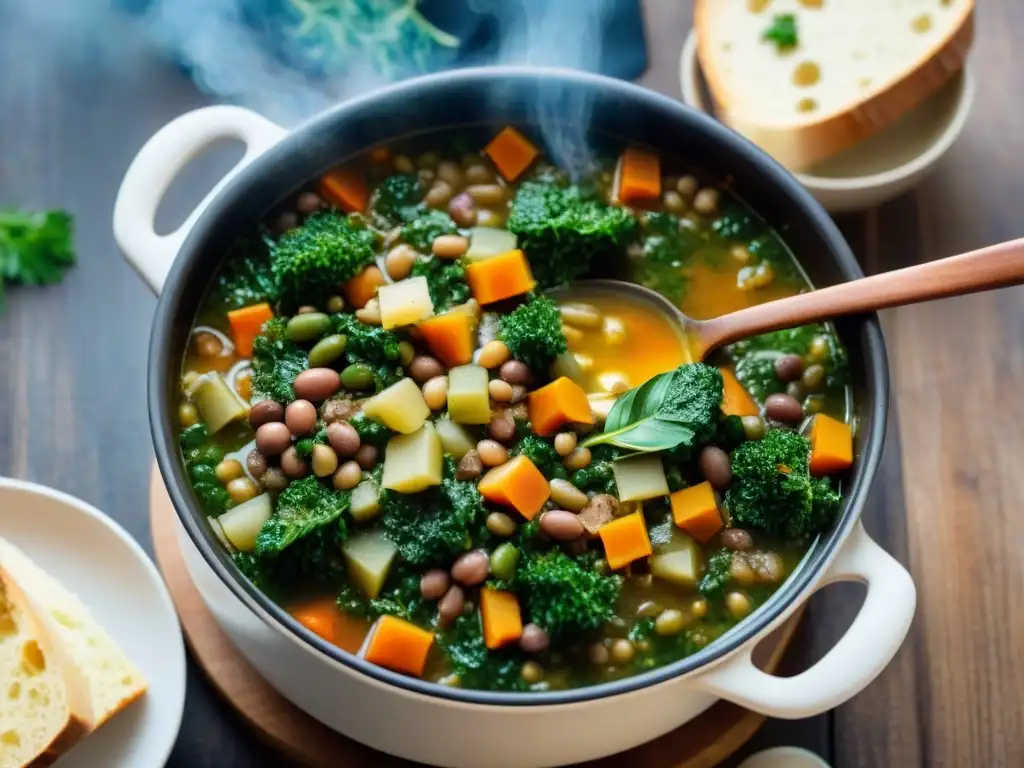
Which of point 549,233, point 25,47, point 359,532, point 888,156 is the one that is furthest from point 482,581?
point 25,47

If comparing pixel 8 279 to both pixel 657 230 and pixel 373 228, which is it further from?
pixel 657 230

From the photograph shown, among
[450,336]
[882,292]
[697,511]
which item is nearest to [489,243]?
[450,336]

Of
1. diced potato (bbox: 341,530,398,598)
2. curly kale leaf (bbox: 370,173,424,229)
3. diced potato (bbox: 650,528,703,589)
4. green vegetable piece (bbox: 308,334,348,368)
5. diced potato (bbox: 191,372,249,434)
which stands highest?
curly kale leaf (bbox: 370,173,424,229)

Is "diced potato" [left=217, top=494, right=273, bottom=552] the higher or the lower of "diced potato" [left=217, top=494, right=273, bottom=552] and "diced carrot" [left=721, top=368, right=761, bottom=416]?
the higher

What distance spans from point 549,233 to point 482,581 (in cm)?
86

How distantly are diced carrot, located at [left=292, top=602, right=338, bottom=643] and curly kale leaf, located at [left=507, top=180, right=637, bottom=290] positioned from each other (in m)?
0.95

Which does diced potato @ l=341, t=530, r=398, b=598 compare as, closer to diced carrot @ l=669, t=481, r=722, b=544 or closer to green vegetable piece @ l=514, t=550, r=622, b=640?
green vegetable piece @ l=514, t=550, r=622, b=640

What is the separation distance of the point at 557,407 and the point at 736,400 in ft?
1.53

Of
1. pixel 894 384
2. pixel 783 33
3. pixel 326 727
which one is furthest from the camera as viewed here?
pixel 783 33

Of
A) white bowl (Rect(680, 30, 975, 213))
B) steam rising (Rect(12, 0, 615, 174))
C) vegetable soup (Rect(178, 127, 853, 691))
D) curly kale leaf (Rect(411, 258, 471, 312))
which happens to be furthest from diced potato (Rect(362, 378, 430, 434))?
white bowl (Rect(680, 30, 975, 213))

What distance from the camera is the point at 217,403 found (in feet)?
9.05

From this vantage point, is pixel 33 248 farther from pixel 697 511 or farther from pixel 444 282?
pixel 697 511

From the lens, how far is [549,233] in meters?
2.84

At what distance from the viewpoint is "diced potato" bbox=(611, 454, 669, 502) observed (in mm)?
2664
